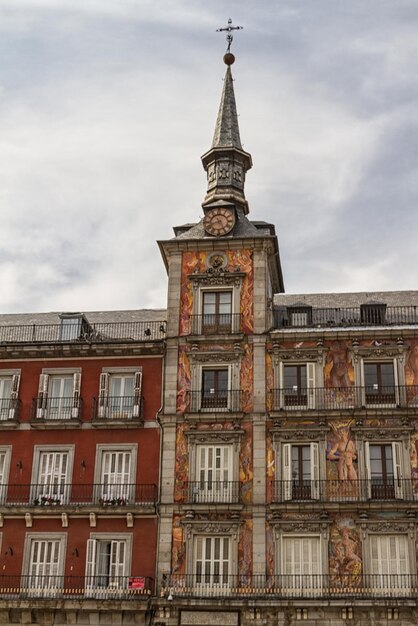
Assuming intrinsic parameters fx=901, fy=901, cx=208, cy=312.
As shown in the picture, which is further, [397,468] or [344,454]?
[344,454]

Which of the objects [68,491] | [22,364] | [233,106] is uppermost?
[233,106]

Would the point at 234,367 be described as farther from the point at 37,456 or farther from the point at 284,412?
the point at 37,456

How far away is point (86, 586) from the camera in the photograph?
39.6 metres

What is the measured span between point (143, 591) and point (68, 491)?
5.82m

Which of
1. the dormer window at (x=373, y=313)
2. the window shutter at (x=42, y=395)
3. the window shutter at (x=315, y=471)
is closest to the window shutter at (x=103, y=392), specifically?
the window shutter at (x=42, y=395)

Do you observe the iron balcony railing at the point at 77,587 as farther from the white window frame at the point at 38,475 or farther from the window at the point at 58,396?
the window at the point at 58,396

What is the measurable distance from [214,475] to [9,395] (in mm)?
11081

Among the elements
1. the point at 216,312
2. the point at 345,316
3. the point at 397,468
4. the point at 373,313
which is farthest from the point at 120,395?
the point at 397,468

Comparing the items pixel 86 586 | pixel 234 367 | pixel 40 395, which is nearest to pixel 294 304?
pixel 234 367

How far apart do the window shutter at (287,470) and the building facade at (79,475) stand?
585 centimetres

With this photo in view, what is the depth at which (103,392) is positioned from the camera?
43.2 m

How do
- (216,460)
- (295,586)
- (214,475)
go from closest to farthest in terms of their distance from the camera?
(295,586), (214,475), (216,460)

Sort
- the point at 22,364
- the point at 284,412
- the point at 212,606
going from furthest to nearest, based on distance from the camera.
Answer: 1. the point at 22,364
2. the point at 284,412
3. the point at 212,606

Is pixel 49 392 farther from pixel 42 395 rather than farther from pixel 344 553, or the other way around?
pixel 344 553
